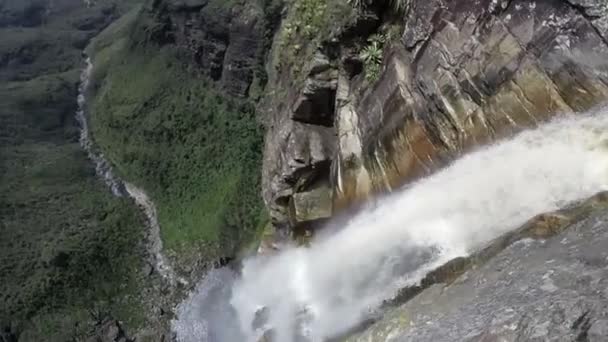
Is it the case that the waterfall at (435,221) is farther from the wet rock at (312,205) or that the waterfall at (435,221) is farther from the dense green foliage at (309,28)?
the dense green foliage at (309,28)

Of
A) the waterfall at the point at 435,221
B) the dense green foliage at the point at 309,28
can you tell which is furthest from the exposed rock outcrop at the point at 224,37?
the waterfall at the point at 435,221

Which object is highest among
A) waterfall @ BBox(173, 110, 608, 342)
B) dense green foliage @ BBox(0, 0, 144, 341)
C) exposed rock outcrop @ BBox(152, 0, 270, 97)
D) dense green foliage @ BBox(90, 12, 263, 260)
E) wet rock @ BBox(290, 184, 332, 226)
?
waterfall @ BBox(173, 110, 608, 342)

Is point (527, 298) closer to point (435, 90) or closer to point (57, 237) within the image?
point (435, 90)

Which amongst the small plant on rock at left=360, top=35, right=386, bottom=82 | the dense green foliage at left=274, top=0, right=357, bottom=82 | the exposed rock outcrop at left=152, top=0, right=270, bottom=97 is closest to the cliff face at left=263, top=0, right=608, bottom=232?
the small plant on rock at left=360, top=35, right=386, bottom=82

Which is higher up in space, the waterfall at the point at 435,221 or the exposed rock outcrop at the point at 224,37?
the waterfall at the point at 435,221

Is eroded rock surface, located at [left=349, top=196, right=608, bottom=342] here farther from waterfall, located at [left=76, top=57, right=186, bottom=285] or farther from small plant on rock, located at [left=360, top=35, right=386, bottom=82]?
waterfall, located at [left=76, top=57, right=186, bottom=285]

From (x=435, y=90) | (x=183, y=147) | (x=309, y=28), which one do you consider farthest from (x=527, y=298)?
(x=183, y=147)
